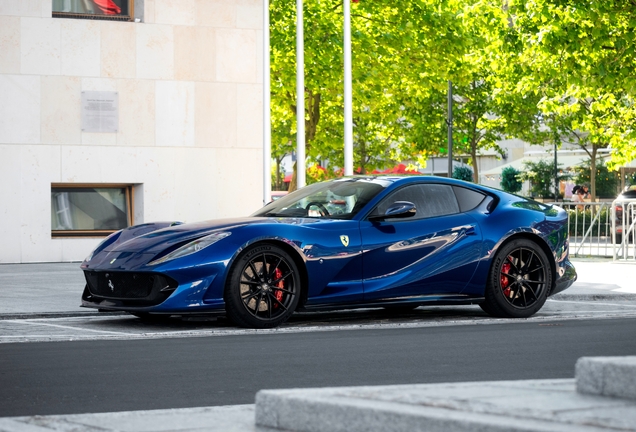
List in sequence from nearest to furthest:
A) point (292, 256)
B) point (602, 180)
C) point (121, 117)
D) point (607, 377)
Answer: point (607, 377) → point (292, 256) → point (121, 117) → point (602, 180)

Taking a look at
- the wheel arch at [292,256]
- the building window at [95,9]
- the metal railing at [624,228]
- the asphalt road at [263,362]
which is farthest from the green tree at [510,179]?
the wheel arch at [292,256]

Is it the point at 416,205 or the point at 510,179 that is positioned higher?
the point at 510,179

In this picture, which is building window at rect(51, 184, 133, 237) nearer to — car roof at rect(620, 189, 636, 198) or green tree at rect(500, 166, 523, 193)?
car roof at rect(620, 189, 636, 198)

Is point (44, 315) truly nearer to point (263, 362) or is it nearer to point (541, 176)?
point (263, 362)

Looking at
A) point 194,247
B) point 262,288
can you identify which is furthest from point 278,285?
point 194,247

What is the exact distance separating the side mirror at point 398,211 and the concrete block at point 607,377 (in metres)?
5.36

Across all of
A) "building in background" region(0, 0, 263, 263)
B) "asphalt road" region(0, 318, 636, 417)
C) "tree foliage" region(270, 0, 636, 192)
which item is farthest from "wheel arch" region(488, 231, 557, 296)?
"tree foliage" region(270, 0, 636, 192)

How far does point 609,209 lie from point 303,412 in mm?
18776

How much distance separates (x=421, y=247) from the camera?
33.1ft

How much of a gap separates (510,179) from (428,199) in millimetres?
47045

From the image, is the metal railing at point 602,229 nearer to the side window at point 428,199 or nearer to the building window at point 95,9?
the building window at point 95,9

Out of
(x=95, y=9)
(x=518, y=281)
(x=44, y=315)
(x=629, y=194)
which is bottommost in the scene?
(x=44, y=315)

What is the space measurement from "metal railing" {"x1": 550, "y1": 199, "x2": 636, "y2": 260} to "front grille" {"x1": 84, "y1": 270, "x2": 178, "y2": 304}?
12836 mm

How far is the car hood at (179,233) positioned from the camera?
9.33 m
